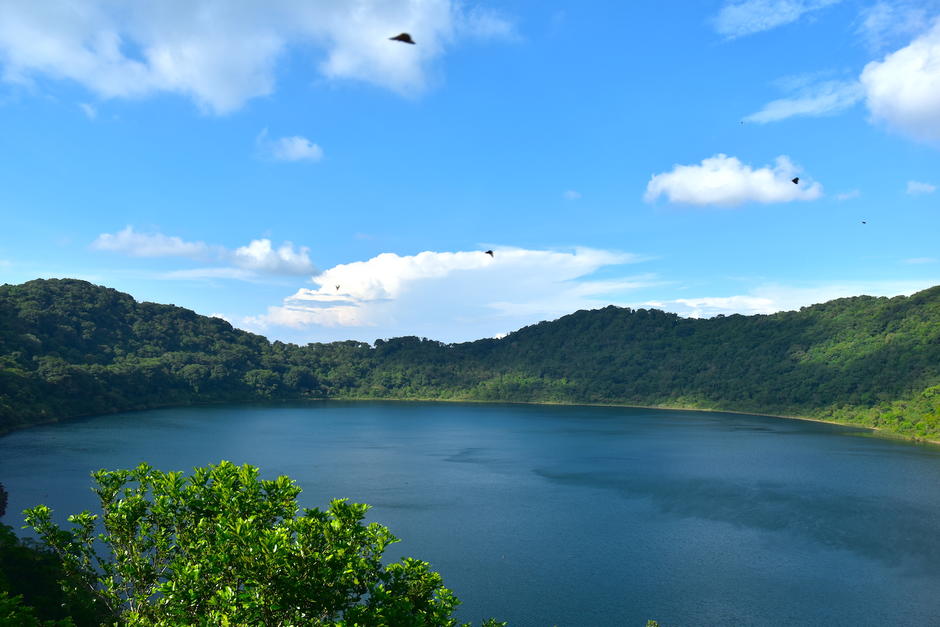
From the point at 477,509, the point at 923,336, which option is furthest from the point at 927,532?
the point at 923,336

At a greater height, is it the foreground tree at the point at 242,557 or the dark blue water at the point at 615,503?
the foreground tree at the point at 242,557

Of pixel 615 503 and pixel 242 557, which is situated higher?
pixel 242 557

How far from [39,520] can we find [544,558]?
42.3 metres

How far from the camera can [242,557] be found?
48.5 ft

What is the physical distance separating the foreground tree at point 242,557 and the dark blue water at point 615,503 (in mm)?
26800

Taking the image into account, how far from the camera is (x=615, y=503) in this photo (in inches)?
2876

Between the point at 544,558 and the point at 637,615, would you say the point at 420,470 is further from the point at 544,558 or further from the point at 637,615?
the point at 637,615

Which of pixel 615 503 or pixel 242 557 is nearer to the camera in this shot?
pixel 242 557

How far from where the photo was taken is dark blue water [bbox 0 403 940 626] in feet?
145

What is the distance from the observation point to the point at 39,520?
17.2m

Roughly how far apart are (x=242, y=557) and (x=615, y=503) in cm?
6514

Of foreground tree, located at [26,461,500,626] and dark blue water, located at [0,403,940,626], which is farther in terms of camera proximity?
dark blue water, located at [0,403,940,626]

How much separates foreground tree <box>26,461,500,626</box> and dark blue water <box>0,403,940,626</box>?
26.8 meters

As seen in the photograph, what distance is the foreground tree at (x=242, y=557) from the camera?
14586 mm
